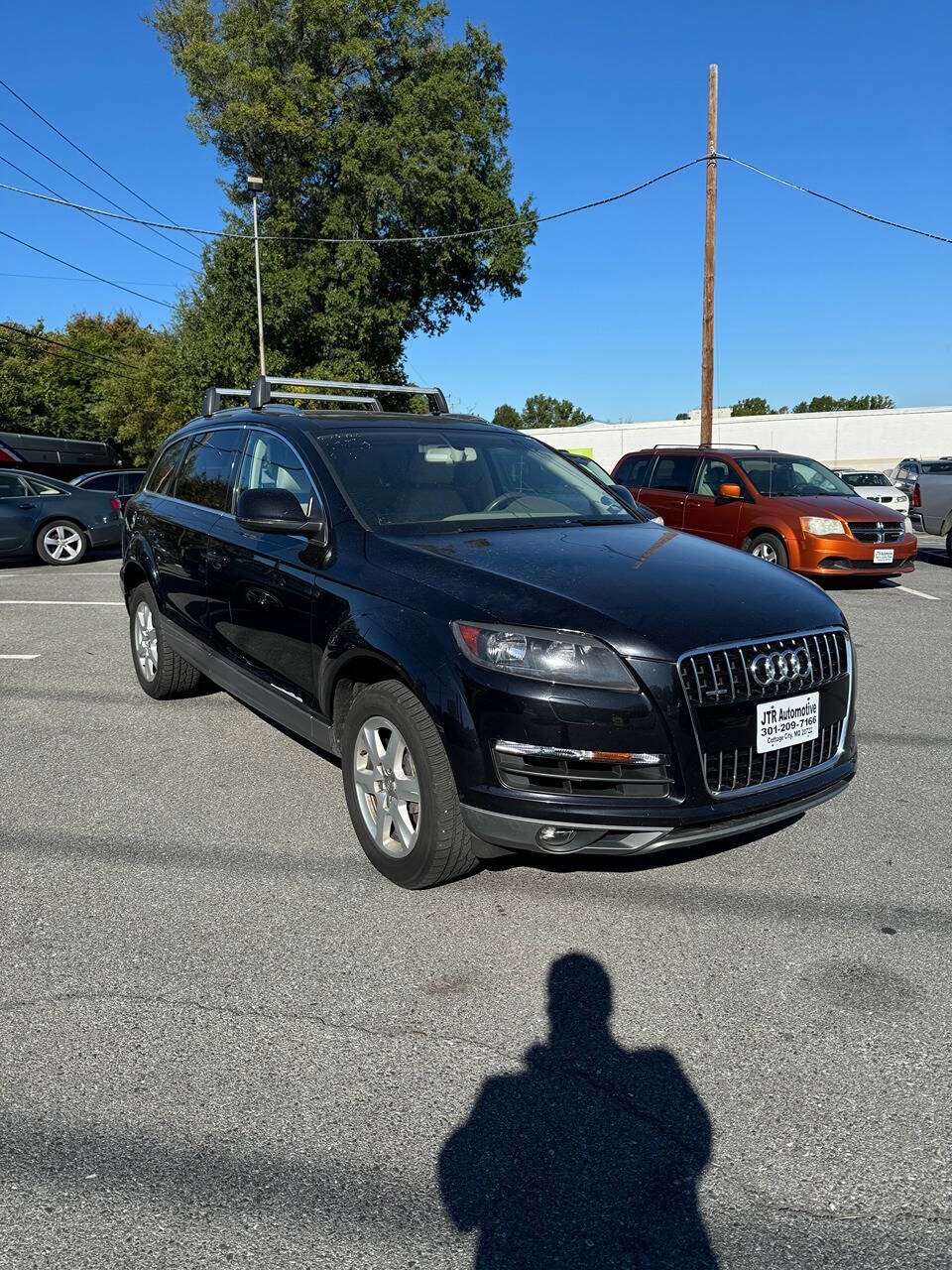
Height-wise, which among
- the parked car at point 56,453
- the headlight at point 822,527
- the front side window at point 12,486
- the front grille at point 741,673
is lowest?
the front grille at point 741,673

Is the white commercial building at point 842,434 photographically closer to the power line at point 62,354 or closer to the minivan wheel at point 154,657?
the power line at point 62,354

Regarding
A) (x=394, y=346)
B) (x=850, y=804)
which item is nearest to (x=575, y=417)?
(x=394, y=346)

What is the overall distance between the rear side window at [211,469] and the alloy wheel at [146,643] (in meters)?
0.94

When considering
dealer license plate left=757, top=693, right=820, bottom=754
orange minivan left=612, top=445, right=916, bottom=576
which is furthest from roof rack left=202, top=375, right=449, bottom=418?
orange minivan left=612, top=445, right=916, bottom=576

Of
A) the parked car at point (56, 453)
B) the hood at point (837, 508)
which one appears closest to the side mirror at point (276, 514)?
the hood at point (837, 508)

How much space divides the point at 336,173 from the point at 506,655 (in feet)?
122

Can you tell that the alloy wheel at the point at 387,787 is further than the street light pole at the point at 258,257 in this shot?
No

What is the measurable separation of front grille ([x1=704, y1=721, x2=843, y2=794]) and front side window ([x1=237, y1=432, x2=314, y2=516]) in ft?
6.77

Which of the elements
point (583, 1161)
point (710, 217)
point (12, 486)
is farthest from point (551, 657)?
point (710, 217)

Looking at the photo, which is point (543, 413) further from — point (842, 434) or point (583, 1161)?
point (583, 1161)

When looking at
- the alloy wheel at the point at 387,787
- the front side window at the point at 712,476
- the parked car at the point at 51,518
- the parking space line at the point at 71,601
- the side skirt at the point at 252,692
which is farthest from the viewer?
the parked car at the point at 51,518

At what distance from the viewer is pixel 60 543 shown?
15.4 m

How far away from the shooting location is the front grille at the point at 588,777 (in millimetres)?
3172

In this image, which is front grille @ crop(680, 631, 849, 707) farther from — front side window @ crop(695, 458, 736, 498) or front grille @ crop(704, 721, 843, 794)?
front side window @ crop(695, 458, 736, 498)
